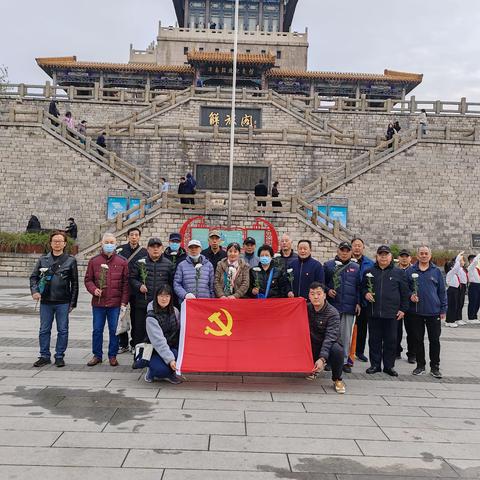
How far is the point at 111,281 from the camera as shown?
641cm

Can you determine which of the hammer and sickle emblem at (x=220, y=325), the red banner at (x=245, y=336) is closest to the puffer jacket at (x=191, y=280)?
the red banner at (x=245, y=336)

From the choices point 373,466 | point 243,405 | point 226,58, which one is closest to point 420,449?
point 373,466

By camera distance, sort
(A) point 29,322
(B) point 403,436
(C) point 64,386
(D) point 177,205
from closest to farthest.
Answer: (B) point 403,436
(C) point 64,386
(A) point 29,322
(D) point 177,205

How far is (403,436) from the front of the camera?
4.37 meters

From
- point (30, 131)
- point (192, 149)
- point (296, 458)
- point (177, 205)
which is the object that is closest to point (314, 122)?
point (192, 149)

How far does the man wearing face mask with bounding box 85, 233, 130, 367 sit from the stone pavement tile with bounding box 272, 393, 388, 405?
245 cm

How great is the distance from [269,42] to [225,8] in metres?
5.38

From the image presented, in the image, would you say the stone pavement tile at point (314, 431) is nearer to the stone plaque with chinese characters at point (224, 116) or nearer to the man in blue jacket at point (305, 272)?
the man in blue jacket at point (305, 272)

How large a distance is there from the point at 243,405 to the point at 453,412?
2.28m

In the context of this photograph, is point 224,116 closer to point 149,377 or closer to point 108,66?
point 108,66

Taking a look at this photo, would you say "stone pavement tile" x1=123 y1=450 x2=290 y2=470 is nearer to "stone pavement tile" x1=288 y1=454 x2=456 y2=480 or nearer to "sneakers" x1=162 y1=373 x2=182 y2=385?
"stone pavement tile" x1=288 y1=454 x2=456 y2=480

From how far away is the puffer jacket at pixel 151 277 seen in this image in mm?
6551

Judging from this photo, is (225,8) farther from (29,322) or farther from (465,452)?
(465,452)

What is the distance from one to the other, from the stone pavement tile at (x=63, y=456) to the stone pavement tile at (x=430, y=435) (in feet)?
8.04
